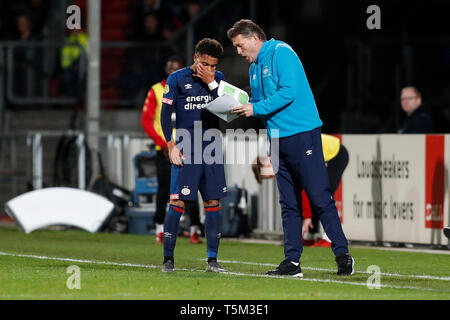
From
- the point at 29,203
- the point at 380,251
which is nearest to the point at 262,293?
the point at 380,251

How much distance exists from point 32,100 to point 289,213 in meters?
13.5

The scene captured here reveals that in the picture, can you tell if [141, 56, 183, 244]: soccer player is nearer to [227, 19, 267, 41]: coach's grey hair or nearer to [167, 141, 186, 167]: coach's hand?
[167, 141, 186, 167]: coach's hand

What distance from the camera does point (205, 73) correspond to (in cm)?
1106

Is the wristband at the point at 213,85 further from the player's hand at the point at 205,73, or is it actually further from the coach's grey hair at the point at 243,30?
the coach's grey hair at the point at 243,30

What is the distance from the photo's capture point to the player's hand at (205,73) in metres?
11.1

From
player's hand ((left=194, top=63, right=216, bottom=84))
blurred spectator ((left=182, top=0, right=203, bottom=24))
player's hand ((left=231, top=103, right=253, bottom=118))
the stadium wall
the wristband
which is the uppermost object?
blurred spectator ((left=182, top=0, right=203, bottom=24))

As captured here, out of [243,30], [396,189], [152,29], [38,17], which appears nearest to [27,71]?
[152,29]

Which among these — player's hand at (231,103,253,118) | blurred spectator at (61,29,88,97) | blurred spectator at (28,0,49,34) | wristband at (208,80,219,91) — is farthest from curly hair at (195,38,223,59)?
blurred spectator at (28,0,49,34)

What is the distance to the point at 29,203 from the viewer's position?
16.6m

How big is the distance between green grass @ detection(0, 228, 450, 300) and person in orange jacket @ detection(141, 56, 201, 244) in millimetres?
305

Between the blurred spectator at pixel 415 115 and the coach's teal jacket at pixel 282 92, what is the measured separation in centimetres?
556

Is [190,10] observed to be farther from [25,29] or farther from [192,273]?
[192,273]

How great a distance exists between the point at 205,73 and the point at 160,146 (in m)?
3.80

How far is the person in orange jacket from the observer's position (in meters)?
14.7
